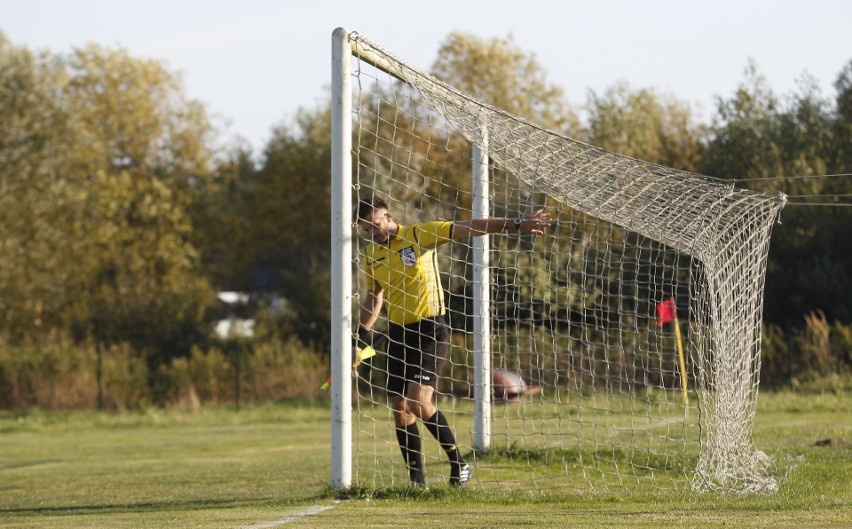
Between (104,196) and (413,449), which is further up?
(104,196)

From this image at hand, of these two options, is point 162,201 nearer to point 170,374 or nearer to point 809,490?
point 170,374

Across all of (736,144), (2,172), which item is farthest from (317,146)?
(736,144)

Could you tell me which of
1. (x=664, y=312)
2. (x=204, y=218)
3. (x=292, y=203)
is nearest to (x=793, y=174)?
(x=664, y=312)

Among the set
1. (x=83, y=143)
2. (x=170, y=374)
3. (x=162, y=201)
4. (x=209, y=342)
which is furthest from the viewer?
(x=162, y=201)

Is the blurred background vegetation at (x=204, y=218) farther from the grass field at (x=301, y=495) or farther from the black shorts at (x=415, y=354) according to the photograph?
the black shorts at (x=415, y=354)

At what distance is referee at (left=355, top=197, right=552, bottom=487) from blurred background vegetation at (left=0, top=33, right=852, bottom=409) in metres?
16.3

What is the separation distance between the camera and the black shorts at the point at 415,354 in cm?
855

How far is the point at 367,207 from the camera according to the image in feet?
28.3

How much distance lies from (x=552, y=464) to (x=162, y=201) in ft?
118

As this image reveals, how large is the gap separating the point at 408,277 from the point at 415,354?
0.58 m

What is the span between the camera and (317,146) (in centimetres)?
4816

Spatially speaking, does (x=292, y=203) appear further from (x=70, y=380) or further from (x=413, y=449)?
(x=413, y=449)

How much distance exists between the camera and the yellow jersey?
8.61 metres

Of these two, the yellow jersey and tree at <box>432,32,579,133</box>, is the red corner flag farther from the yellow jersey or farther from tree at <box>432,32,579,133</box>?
tree at <box>432,32,579,133</box>
